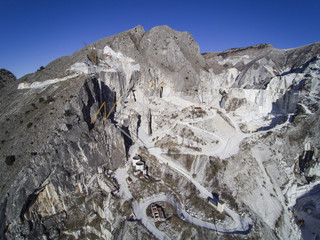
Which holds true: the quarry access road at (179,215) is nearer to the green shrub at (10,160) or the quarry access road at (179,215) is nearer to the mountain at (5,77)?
the green shrub at (10,160)

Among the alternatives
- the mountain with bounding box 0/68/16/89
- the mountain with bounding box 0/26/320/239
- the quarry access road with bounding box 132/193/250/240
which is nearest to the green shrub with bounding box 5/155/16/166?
the mountain with bounding box 0/26/320/239

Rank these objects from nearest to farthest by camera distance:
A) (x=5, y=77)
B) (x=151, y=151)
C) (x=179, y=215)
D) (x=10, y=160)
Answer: (x=10, y=160) → (x=179, y=215) → (x=151, y=151) → (x=5, y=77)

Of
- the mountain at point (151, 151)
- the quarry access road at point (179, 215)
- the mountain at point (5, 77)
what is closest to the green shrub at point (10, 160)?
the mountain at point (151, 151)

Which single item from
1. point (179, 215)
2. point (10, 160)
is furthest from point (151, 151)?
point (10, 160)

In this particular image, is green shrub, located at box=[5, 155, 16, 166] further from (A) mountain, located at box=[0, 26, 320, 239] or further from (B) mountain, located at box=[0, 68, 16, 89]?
(B) mountain, located at box=[0, 68, 16, 89]

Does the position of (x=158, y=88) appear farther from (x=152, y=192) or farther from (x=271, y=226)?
(x=271, y=226)

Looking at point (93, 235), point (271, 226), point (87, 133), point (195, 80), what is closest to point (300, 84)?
point (195, 80)

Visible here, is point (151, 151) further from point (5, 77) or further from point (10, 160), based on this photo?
point (5, 77)

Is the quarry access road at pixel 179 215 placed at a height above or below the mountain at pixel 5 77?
below

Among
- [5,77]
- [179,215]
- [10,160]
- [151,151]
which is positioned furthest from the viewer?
[5,77]
